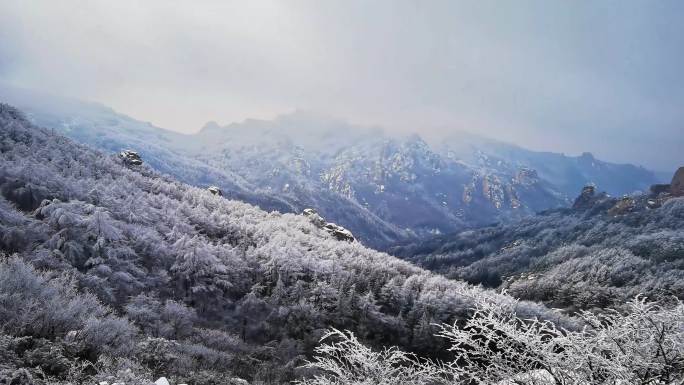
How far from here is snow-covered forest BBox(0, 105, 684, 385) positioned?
5633mm

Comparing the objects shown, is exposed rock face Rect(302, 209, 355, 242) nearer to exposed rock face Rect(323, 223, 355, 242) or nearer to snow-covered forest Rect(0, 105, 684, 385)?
exposed rock face Rect(323, 223, 355, 242)

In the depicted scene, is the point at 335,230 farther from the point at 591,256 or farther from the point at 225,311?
the point at 591,256

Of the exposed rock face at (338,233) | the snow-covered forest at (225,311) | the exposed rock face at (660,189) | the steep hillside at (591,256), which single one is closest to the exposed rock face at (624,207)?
the steep hillside at (591,256)

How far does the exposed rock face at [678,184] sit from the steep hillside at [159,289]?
14444cm

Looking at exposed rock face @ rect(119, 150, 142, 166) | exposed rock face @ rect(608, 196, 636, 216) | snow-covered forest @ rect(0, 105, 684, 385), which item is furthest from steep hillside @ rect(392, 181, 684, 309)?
exposed rock face @ rect(119, 150, 142, 166)

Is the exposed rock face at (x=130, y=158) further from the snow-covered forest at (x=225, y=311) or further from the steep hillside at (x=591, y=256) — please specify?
the steep hillside at (x=591, y=256)

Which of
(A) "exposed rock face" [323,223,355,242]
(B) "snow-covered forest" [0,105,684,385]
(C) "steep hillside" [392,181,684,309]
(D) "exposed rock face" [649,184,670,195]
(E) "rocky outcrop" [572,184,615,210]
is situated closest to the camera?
(B) "snow-covered forest" [0,105,684,385]

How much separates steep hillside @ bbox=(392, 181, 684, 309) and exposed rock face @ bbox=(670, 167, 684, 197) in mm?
1054

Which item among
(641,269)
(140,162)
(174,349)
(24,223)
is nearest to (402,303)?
(174,349)

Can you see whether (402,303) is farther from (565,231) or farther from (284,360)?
(565,231)

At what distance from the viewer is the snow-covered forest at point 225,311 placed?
563 centimetres

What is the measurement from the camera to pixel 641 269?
7106cm

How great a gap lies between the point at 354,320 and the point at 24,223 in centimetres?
2652

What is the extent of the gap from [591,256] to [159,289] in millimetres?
93324
